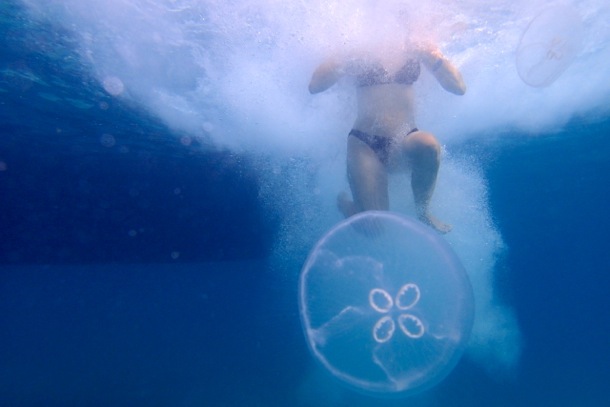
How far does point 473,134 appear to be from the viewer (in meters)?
15.5

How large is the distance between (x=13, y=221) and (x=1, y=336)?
10.4 meters

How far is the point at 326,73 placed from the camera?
520cm

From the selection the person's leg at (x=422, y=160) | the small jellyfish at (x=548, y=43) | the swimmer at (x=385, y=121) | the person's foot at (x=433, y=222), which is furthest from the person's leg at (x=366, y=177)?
the small jellyfish at (x=548, y=43)

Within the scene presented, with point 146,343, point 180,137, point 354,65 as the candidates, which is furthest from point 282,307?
point 354,65

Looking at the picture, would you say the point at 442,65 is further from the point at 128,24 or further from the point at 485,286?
the point at 485,286

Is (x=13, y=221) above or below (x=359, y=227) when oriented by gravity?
below

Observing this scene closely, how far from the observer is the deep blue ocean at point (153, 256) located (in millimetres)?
12664

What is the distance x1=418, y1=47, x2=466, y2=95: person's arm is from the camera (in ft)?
A: 16.4

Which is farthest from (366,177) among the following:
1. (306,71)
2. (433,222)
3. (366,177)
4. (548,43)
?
(306,71)

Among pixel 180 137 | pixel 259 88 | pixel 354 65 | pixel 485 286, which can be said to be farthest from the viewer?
pixel 485 286

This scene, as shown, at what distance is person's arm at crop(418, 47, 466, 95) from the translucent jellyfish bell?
246cm

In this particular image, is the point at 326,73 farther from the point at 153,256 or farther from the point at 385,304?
the point at 153,256

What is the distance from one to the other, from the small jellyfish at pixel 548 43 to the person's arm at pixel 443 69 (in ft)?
4.07

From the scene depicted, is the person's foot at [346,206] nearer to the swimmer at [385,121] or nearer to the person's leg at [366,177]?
the swimmer at [385,121]
